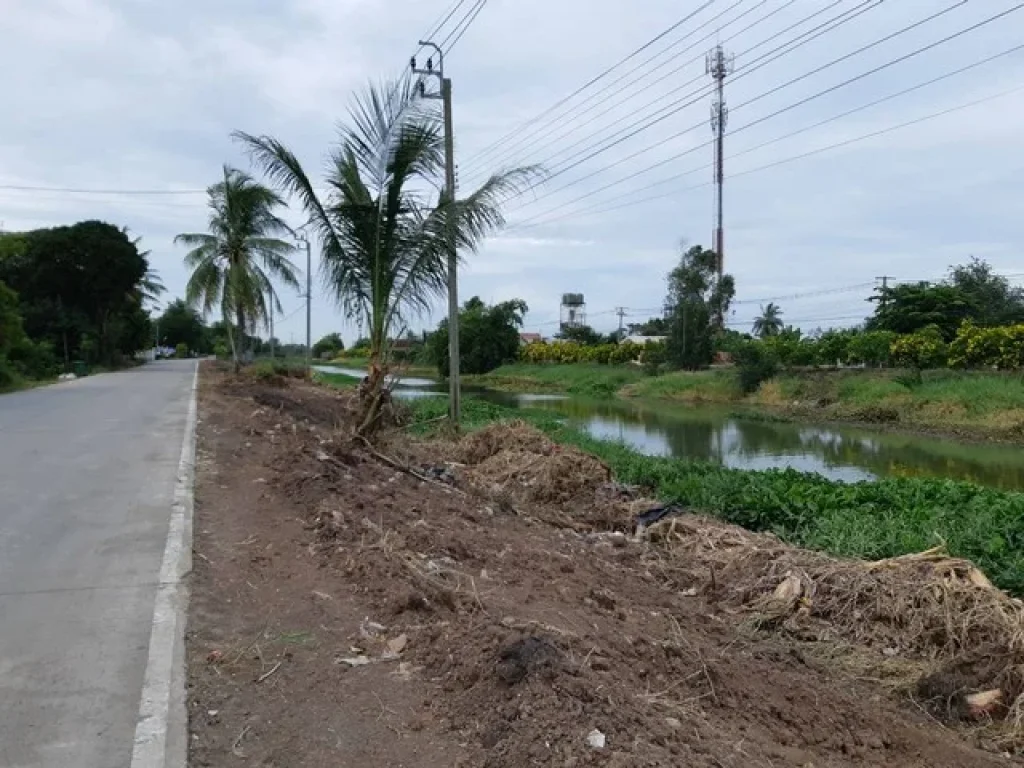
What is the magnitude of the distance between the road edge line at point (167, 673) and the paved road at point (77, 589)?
0.06 metres

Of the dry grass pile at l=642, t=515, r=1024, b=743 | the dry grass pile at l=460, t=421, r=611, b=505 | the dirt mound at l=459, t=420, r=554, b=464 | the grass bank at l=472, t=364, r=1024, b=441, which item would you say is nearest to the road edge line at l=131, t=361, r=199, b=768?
the dry grass pile at l=642, t=515, r=1024, b=743

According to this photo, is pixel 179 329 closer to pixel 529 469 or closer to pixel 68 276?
pixel 68 276

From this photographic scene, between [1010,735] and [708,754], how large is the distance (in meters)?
2.31

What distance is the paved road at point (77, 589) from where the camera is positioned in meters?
4.00

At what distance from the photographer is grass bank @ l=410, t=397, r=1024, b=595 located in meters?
7.65

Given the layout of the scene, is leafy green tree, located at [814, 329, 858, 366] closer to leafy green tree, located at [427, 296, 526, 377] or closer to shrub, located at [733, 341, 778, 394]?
shrub, located at [733, 341, 778, 394]

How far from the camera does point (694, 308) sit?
170 feet

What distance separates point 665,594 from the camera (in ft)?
22.5

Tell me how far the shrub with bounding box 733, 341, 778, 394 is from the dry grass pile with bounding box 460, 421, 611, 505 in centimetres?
2985

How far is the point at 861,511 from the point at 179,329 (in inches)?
4516

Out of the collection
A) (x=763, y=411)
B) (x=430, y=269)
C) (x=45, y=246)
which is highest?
(x=45, y=246)

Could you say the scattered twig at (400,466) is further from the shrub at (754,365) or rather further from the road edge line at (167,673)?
the shrub at (754,365)

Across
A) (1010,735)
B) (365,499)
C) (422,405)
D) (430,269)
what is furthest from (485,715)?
(422,405)

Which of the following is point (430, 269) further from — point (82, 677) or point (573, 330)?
point (573, 330)
